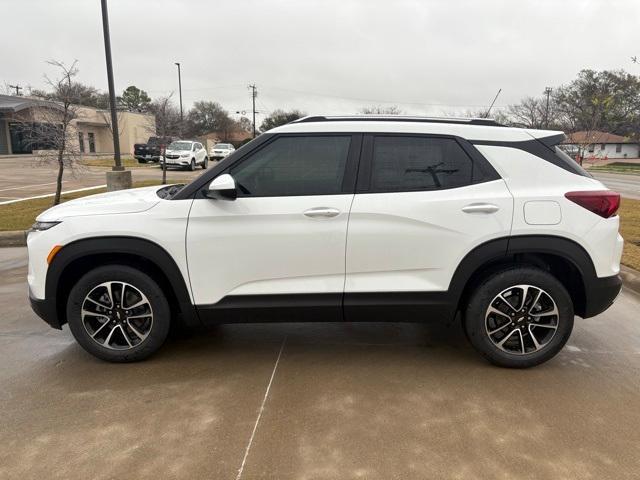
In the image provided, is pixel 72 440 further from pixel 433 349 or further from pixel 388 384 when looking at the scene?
pixel 433 349

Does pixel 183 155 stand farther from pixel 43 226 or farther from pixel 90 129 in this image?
pixel 90 129

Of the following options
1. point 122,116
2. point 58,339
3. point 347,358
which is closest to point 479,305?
point 347,358

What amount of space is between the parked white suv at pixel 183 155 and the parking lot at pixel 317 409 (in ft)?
70.9

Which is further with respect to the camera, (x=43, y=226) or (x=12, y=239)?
(x=12, y=239)

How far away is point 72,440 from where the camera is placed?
2.75 meters

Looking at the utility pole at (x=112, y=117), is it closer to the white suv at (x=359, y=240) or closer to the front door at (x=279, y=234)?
the white suv at (x=359, y=240)

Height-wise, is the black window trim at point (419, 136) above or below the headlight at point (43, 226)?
above

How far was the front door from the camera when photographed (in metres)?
3.39

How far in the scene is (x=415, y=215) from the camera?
339 centimetres

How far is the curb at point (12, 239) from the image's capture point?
26.6 ft

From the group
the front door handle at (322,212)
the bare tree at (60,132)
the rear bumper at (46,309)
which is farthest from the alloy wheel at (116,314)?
the bare tree at (60,132)

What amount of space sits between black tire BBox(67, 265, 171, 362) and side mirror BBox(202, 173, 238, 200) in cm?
80

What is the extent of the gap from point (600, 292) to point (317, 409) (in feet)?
7.32

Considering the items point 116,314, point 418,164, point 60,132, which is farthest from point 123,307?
point 60,132
